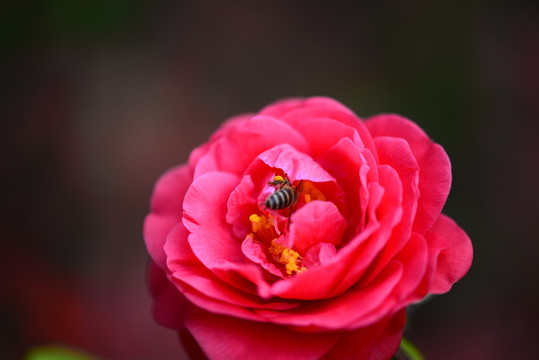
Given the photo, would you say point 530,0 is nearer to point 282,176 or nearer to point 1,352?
point 282,176

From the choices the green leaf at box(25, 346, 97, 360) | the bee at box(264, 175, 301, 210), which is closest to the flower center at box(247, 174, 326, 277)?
the bee at box(264, 175, 301, 210)

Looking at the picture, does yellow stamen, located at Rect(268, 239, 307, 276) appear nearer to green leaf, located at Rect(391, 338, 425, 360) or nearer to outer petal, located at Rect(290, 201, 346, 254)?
outer petal, located at Rect(290, 201, 346, 254)

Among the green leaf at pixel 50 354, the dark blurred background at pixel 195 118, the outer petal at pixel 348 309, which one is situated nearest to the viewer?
the outer petal at pixel 348 309

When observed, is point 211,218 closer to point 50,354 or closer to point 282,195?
point 282,195

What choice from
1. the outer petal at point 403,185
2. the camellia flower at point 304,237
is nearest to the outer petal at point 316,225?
the camellia flower at point 304,237

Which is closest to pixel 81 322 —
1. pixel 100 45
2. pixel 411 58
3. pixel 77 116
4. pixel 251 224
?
pixel 77 116

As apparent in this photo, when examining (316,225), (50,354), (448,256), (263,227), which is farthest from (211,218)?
(50,354)

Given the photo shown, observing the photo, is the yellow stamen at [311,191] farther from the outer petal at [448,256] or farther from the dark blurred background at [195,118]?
the dark blurred background at [195,118]
